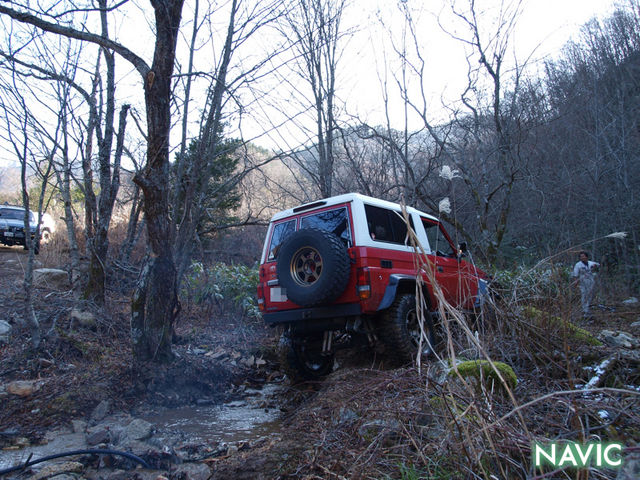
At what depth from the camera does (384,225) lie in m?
5.32

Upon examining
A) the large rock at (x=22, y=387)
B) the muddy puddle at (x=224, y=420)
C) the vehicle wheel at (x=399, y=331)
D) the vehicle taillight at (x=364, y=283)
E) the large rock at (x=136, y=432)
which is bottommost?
the muddy puddle at (x=224, y=420)

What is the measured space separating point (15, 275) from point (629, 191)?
59.4ft

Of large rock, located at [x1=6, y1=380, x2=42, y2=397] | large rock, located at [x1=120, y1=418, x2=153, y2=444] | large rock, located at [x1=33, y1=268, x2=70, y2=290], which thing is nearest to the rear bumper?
large rock, located at [x1=120, y1=418, x2=153, y2=444]

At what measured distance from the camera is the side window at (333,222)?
4.93 meters

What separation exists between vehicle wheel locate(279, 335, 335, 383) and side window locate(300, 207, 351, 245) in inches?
59.5

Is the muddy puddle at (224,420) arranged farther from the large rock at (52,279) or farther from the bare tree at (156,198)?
the large rock at (52,279)

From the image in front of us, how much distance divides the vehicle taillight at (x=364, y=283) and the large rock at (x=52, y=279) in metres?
7.66

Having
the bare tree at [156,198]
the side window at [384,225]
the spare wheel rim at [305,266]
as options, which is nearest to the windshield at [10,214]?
the bare tree at [156,198]

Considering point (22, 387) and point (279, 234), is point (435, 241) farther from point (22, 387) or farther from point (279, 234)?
point (22, 387)

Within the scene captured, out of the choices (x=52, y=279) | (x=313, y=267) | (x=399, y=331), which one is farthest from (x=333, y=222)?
(x=52, y=279)

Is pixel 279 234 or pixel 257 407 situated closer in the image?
pixel 257 407

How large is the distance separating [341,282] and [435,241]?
253 centimetres

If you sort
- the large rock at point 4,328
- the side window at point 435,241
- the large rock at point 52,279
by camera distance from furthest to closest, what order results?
the large rock at point 52,279 < the side window at point 435,241 < the large rock at point 4,328

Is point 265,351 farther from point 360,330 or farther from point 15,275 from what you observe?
point 15,275
